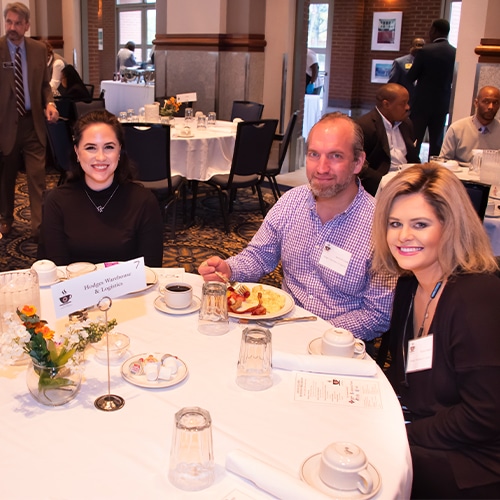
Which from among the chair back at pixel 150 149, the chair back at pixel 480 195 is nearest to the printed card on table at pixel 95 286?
the chair back at pixel 480 195

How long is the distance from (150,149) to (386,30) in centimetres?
866

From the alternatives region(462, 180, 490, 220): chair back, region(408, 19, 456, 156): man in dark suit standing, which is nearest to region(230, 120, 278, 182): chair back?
region(408, 19, 456, 156): man in dark suit standing

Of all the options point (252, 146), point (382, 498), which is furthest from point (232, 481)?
point (252, 146)

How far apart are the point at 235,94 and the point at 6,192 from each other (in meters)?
3.47

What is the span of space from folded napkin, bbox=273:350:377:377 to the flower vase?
496mm

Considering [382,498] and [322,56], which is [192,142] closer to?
[382,498]

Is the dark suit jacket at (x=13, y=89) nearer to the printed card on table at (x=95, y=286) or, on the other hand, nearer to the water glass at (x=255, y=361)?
the printed card on table at (x=95, y=286)

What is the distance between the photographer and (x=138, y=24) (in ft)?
52.2

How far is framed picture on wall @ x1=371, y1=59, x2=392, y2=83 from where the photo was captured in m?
12.1

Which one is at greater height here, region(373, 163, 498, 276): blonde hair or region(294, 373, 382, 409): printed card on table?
region(373, 163, 498, 276): blonde hair

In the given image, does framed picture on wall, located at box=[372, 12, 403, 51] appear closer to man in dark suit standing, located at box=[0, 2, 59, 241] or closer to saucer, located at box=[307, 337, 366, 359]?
man in dark suit standing, located at box=[0, 2, 59, 241]

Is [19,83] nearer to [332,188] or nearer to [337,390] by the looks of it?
[332,188]

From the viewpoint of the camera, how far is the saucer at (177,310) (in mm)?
1892

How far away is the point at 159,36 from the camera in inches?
320
